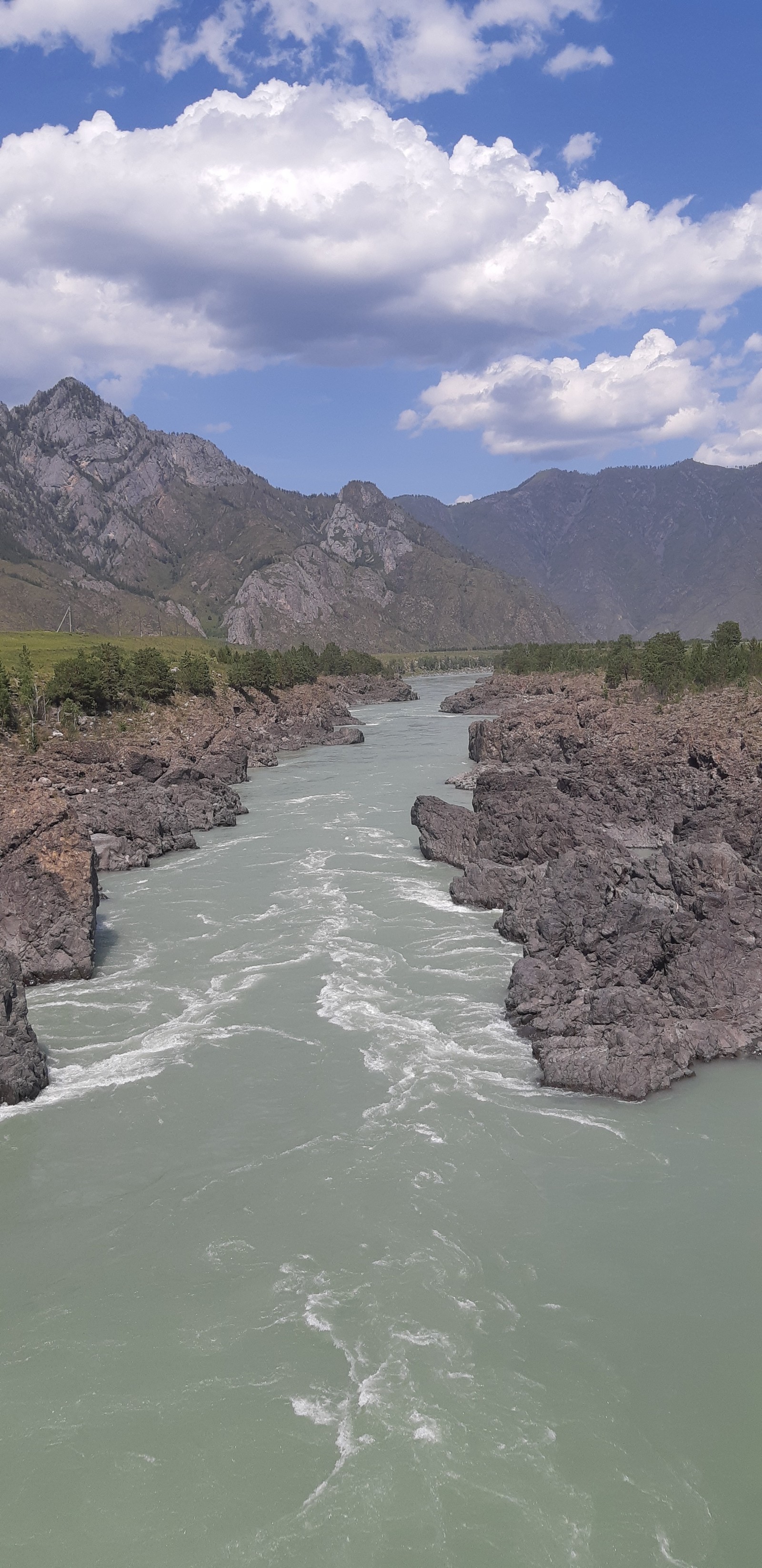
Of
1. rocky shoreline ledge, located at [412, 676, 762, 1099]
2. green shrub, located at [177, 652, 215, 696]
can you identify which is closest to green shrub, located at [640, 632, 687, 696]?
rocky shoreline ledge, located at [412, 676, 762, 1099]

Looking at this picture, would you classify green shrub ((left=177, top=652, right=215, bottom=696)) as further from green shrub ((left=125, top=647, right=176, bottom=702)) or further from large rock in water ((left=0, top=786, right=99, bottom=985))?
large rock in water ((left=0, top=786, right=99, bottom=985))

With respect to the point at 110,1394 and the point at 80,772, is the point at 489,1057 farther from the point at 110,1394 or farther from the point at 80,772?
the point at 80,772

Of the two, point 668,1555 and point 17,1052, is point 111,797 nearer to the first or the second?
point 17,1052

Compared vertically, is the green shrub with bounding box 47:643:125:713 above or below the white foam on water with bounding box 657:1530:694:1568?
above

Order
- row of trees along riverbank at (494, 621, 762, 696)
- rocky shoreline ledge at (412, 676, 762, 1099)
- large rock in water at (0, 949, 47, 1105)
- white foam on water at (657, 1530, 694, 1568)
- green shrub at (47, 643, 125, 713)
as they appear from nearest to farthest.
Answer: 1. white foam on water at (657, 1530, 694, 1568)
2. large rock in water at (0, 949, 47, 1105)
3. rocky shoreline ledge at (412, 676, 762, 1099)
4. green shrub at (47, 643, 125, 713)
5. row of trees along riverbank at (494, 621, 762, 696)

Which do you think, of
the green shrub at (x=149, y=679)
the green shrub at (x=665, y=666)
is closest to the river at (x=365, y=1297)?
the green shrub at (x=149, y=679)

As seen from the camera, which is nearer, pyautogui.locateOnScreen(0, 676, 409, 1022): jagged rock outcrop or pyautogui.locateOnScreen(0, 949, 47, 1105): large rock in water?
pyautogui.locateOnScreen(0, 949, 47, 1105): large rock in water

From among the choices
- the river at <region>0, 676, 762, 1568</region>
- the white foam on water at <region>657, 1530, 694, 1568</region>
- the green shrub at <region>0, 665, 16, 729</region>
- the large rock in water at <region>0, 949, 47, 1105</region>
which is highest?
the green shrub at <region>0, 665, 16, 729</region>
